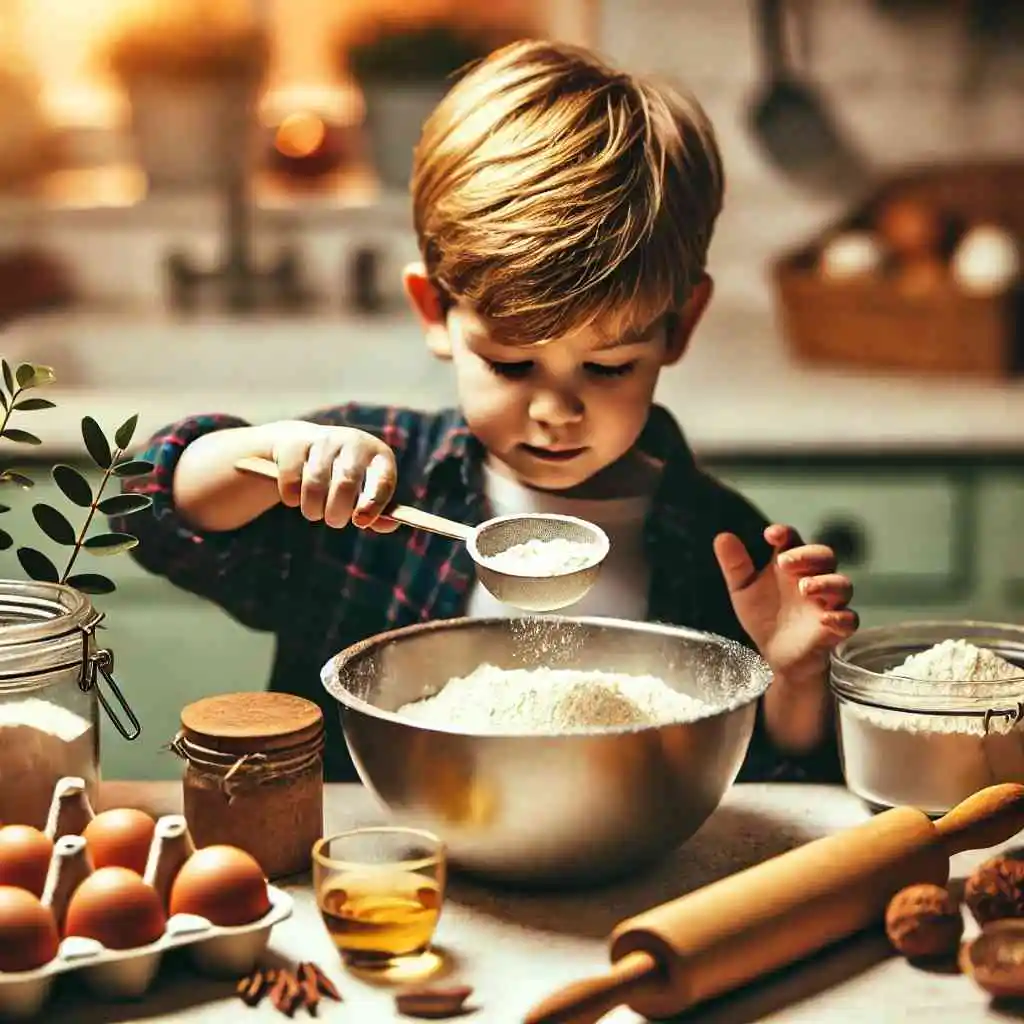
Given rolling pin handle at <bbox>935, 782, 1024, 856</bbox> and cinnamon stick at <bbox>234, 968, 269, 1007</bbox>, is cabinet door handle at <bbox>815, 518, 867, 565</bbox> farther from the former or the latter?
cinnamon stick at <bbox>234, 968, 269, 1007</bbox>

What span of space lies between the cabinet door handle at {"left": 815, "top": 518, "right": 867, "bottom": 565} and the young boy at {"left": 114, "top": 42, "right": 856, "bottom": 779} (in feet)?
2.08

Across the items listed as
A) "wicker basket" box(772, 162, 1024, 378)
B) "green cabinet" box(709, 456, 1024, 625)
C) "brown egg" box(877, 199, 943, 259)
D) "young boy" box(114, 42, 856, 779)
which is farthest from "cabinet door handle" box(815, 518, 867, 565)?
"young boy" box(114, 42, 856, 779)

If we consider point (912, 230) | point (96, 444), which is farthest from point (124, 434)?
point (912, 230)

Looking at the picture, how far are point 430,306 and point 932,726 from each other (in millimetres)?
523

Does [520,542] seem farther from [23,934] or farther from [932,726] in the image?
[23,934]

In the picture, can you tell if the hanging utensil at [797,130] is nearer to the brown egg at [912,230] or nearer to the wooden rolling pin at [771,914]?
the brown egg at [912,230]

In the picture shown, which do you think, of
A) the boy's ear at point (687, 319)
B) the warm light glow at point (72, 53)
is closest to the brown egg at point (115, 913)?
the boy's ear at point (687, 319)

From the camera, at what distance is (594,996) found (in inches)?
28.3

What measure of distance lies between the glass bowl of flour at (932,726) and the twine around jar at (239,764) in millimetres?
367

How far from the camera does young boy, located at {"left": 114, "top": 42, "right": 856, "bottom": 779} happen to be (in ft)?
3.67

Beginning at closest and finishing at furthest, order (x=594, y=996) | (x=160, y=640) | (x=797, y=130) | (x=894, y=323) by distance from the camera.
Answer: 1. (x=594, y=996)
2. (x=160, y=640)
3. (x=894, y=323)
4. (x=797, y=130)

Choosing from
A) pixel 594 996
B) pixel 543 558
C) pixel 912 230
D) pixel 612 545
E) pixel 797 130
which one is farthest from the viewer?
pixel 797 130

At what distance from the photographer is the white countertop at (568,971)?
0.76m

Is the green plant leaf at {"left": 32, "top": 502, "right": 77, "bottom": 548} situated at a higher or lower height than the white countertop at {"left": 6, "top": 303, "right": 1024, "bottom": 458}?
higher
